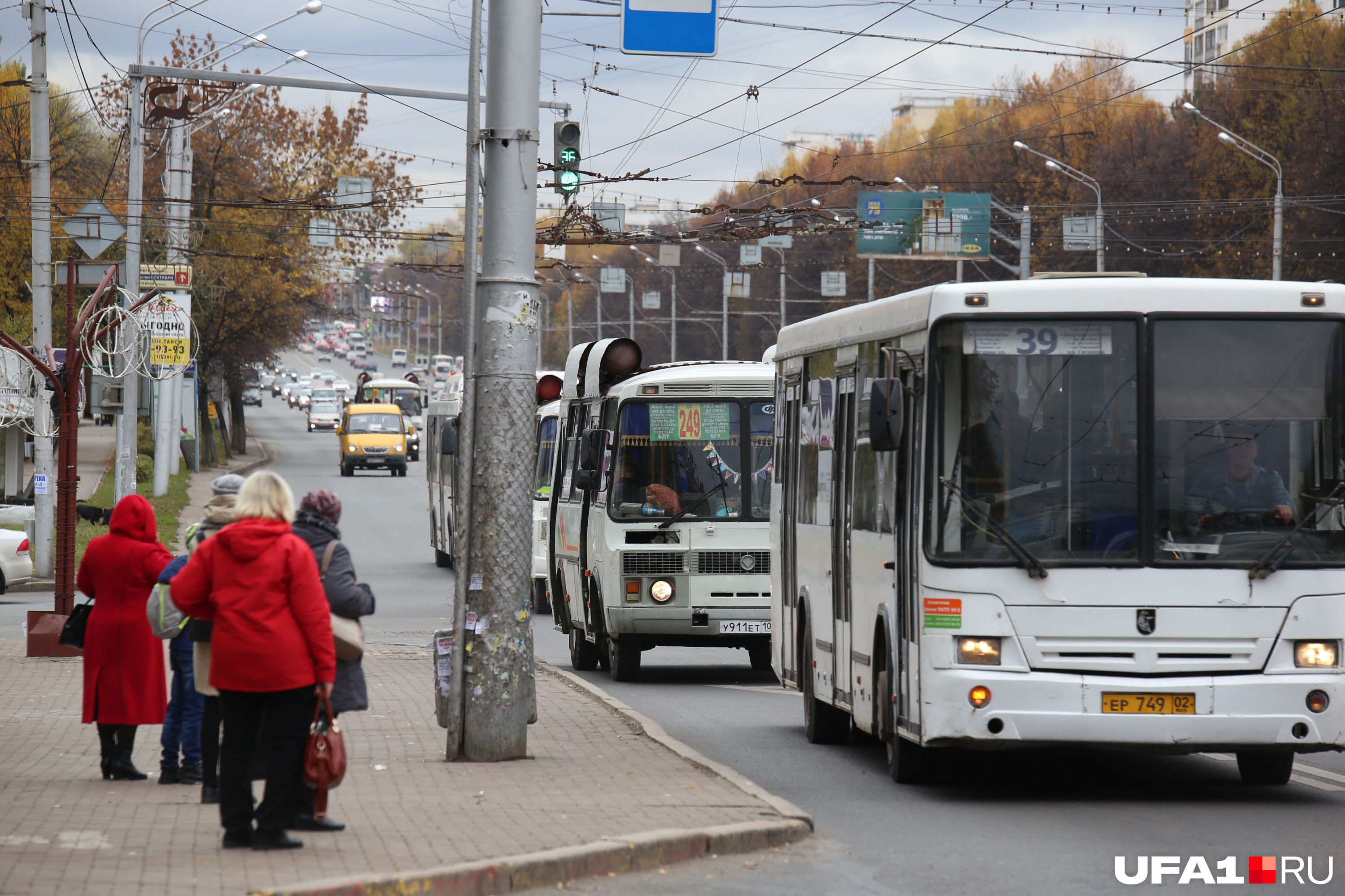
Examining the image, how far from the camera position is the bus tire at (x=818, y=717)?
1234 cm

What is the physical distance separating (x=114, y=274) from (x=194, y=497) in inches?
1047

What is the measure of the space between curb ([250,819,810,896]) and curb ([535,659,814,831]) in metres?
0.32

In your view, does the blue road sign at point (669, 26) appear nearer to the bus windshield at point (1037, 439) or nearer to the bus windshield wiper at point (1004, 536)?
the bus windshield at point (1037, 439)

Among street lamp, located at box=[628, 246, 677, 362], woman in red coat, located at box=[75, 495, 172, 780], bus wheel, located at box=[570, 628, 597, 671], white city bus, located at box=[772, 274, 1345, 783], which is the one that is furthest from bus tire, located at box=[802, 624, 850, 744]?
street lamp, located at box=[628, 246, 677, 362]

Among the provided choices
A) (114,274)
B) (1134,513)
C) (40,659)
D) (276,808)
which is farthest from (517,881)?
(114,274)

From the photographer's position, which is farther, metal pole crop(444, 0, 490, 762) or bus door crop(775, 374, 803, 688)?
bus door crop(775, 374, 803, 688)

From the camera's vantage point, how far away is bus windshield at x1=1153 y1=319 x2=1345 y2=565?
9305mm

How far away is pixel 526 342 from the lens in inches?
432

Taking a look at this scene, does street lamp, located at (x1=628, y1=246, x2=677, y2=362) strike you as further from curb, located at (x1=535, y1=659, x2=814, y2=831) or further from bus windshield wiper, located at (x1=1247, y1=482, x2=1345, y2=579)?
bus windshield wiper, located at (x1=1247, y1=482, x2=1345, y2=579)

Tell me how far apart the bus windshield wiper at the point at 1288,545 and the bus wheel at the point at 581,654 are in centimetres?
999

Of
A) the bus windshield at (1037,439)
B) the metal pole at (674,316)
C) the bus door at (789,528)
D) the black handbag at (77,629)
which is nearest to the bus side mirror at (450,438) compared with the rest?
the bus door at (789,528)

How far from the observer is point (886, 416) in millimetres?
9336

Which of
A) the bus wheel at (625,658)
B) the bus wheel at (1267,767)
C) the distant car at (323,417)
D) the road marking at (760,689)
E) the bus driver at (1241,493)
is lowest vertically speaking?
the road marking at (760,689)

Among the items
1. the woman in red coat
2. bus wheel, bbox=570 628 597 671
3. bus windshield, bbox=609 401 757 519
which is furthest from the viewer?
bus wheel, bbox=570 628 597 671
